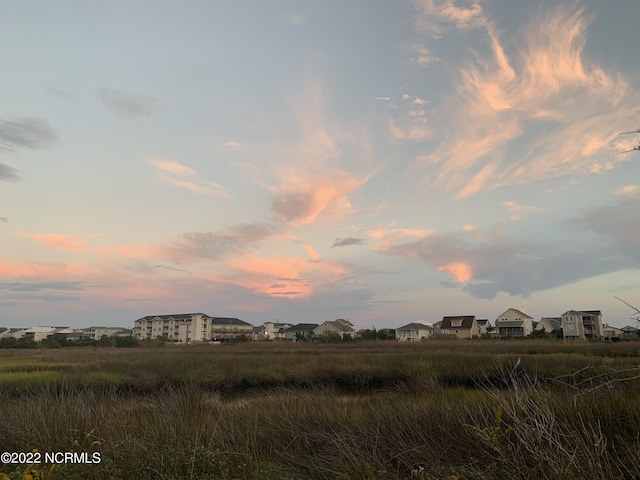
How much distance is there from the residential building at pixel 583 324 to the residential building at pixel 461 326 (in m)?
14.8

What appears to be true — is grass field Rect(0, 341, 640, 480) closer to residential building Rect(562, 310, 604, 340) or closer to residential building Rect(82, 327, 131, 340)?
residential building Rect(562, 310, 604, 340)

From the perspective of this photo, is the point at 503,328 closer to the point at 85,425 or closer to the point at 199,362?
the point at 199,362

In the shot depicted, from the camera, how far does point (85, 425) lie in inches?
261

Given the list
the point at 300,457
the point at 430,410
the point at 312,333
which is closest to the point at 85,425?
the point at 300,457

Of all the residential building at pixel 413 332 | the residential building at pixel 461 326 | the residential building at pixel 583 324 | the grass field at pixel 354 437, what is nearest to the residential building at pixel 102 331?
the residential building at pixel 413 332

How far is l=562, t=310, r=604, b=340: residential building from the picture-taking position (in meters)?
65.2

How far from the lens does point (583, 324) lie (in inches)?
2613

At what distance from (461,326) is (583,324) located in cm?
1968

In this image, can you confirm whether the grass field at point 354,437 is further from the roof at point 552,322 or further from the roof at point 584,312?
the roof at point 552,322

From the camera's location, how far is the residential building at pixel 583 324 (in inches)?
2569

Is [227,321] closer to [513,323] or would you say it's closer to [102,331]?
[102,331]

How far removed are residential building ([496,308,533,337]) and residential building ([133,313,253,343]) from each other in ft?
191

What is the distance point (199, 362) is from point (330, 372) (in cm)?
833

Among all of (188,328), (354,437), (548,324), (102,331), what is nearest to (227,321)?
(188,328)
